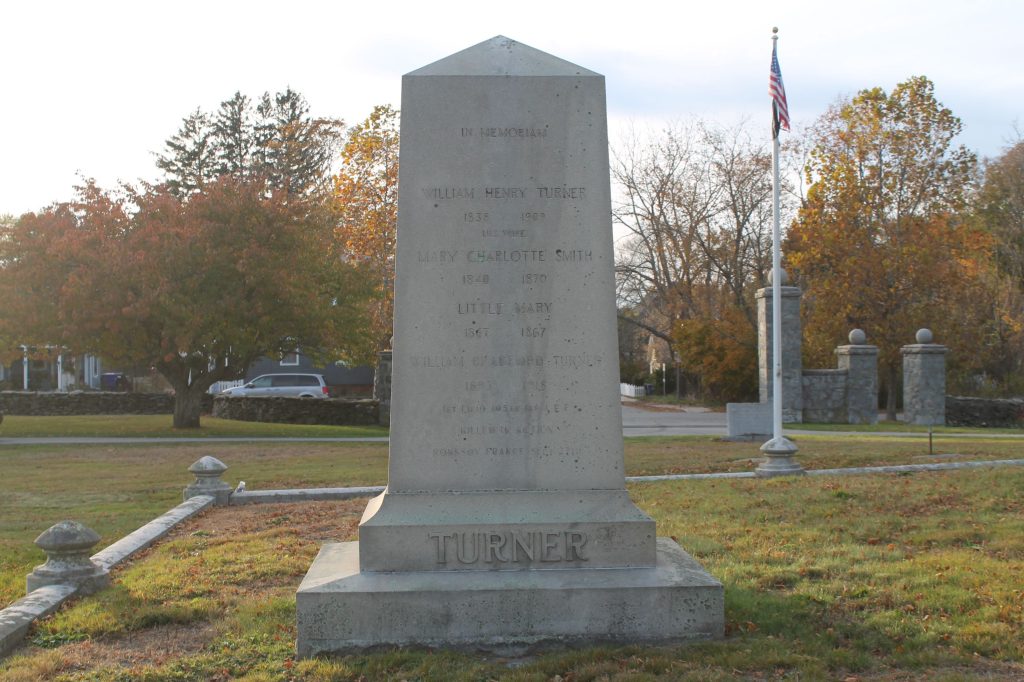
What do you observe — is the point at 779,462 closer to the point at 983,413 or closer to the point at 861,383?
the point at 861,383

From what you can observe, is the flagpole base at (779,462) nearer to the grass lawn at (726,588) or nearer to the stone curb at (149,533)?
the grass lawn at (726,588)

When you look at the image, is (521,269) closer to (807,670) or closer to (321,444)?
(807,670)

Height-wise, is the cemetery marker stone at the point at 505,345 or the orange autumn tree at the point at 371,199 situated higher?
the orange autumn tree at the point at 371,199

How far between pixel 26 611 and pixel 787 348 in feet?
75.7

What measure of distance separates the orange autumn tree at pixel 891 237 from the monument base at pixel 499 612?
2711 centimetres

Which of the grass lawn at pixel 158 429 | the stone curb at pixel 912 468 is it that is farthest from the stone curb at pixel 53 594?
the grass lawn at pixel 158 429

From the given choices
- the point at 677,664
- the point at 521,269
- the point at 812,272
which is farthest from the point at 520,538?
the point at 812,272

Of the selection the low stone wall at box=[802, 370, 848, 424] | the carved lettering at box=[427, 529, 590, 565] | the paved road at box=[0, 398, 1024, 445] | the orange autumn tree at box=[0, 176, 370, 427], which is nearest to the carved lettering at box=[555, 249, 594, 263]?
the carved lettering at box=[427, 529, 590, 565]

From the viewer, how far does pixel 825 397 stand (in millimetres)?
27188

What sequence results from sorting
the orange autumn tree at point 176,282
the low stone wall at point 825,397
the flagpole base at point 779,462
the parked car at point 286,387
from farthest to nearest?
the parked car at point 286,387 < the low stone wall at point 825,397 < the orange autumn tree at point 176,282 < the flagpole base at point 779,462

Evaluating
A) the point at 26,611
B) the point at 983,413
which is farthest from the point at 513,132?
the point at 983,413

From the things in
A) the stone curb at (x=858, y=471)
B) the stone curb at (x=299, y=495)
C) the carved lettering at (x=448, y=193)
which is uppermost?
the carved lettering at (x=448, y=193)

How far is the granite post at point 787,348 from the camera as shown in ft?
84.5

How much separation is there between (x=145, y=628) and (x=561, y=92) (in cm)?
401
